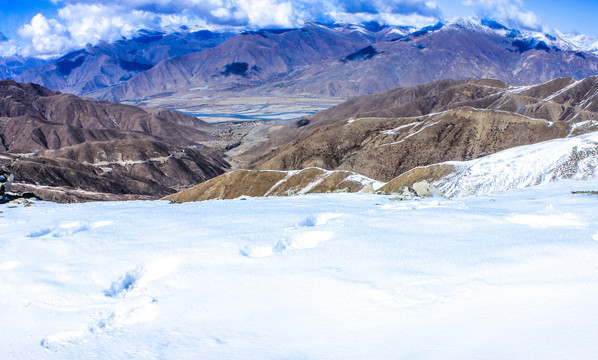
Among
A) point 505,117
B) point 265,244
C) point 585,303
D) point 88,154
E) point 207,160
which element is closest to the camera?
point 585,303

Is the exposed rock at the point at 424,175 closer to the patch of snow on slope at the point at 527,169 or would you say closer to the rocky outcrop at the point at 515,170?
the rocky outcrop at the point at 515,170

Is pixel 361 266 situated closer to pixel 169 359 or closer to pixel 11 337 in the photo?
pixel 169 359

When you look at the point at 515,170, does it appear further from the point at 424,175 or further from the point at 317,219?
the point at 317,219

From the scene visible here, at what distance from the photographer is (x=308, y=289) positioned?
823cm

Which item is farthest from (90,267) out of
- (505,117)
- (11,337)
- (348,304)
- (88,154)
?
(88,154)

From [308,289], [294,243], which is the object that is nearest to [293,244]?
[294,243]

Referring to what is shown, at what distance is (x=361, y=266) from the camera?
9.24m

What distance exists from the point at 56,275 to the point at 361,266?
6998 mm

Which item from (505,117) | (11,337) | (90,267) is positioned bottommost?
(11,337)

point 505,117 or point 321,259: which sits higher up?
point 505,117

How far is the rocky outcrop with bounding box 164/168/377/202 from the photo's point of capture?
205 feet

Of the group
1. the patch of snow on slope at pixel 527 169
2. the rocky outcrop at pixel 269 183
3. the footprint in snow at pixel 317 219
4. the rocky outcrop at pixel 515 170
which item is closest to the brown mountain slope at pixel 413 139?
the rocky outcrop at pixel 269 183

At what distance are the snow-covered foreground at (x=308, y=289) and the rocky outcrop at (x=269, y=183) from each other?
48900 millimetres

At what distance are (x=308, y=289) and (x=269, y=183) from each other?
60.6 m
